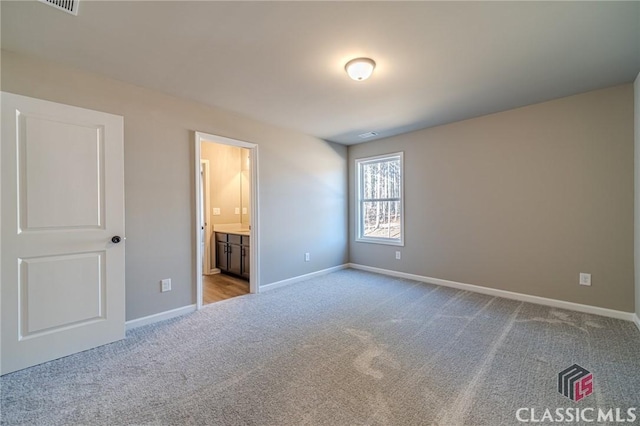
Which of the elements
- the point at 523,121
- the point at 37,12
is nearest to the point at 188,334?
the point at 37,12

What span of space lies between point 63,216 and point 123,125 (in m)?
0.96

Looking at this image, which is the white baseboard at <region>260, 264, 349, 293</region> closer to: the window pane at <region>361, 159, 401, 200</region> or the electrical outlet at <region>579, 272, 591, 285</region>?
the window pane at <region>361, 159, 401, 200</region>

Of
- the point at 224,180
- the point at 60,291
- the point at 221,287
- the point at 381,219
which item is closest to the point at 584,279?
the point at 381,219

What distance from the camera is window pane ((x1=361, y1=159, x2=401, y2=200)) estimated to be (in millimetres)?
4801

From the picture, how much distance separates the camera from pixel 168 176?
3021mm

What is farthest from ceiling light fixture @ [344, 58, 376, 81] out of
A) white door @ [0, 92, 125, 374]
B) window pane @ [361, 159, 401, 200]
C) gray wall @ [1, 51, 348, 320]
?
window pane @ [361, 159, 401, 200]

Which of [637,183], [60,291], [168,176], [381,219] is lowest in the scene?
[60,291]

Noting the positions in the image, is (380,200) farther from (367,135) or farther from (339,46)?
(339,46)

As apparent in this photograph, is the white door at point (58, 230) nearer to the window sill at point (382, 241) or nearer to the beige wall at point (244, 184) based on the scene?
the beige wall at point (244, 184)

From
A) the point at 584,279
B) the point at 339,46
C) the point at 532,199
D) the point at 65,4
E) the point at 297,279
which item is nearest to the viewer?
the point at 65,4

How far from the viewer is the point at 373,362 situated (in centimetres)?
212

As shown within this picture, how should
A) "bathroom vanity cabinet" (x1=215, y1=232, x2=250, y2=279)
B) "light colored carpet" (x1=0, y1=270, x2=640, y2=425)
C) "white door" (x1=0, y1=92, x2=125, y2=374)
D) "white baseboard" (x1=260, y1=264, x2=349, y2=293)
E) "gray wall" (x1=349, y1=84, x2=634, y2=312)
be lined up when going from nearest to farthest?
"light colored carpet" (x1=0, y1=270, x2=640, y2=425)
"white door" (x1=0, y1=92, x2=125, y2=374)
"gray wall" (x1=349, y1=84, x2=634, y2=312)
"white baseboard" (x1=260, y1=264, x2=349, y2=293)
"bathroom vanity cabinet" (x1=215, y1=232, x2=250, y2=279)

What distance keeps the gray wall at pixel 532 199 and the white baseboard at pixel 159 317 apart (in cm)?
326

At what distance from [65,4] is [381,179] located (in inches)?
170
